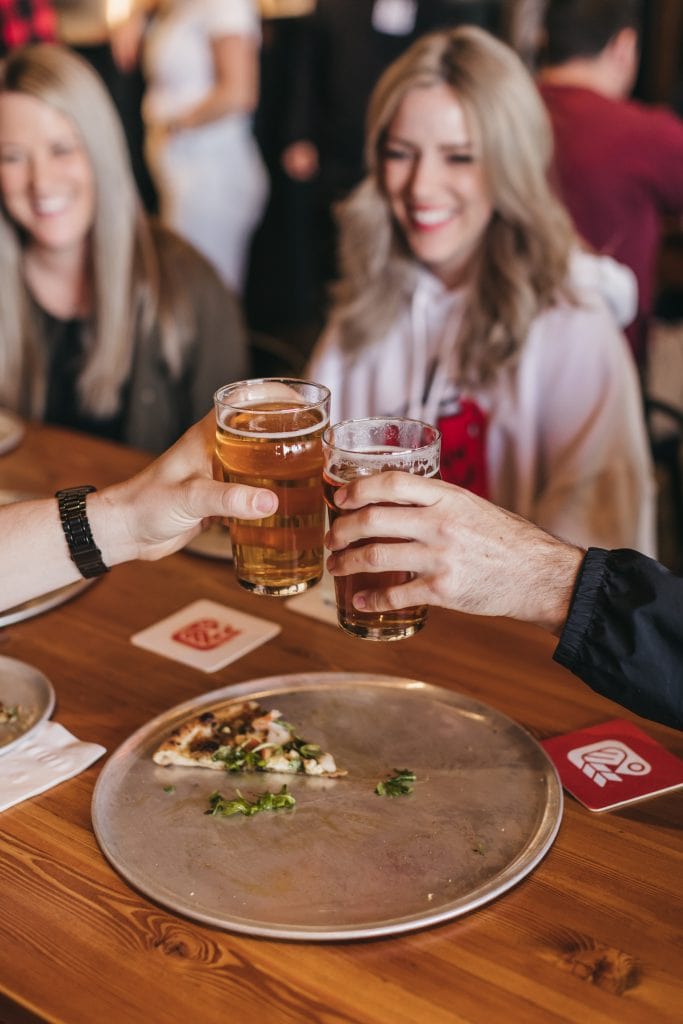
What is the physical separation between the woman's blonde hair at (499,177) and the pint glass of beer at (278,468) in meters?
1.18

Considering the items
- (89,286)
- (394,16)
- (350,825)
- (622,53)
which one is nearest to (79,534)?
(350,825)

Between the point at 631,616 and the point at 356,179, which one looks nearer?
the point at 631,616

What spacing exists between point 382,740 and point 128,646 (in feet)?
1.51

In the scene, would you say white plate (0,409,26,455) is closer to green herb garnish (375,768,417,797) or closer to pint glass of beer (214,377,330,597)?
pint glass of beer (214,377,330,597)

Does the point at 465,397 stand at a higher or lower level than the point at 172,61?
lower

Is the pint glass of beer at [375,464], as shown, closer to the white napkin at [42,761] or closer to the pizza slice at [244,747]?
the pizza slice at [244,747]

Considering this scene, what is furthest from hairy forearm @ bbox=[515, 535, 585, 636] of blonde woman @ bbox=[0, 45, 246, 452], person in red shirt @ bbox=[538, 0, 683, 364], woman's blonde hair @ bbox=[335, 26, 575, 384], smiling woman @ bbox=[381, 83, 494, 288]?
person in red shirt @ bbox=[538, 0, 683, 364]

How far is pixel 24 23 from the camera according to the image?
18.9ft

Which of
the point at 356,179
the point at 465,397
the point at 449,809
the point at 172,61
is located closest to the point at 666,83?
the point at 356,179

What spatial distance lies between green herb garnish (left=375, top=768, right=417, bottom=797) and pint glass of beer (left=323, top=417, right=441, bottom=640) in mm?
157

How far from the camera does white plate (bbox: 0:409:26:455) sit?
8.30ft

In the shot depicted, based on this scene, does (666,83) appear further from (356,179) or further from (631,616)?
(631,616)

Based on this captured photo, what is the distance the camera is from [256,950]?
3.40 ft

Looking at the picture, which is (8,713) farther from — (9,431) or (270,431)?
(9,431)
